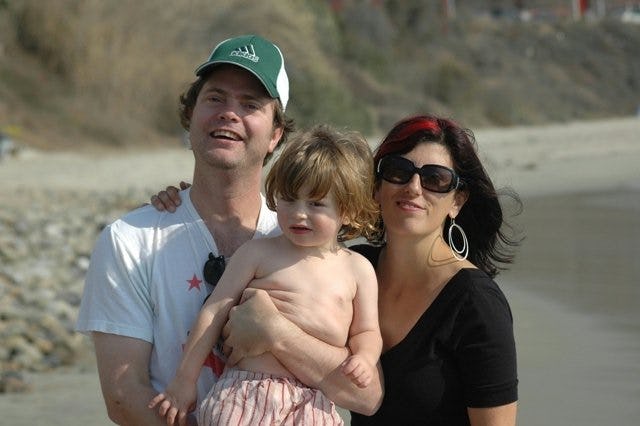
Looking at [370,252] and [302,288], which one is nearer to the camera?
[302,288]

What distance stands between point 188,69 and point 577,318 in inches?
603

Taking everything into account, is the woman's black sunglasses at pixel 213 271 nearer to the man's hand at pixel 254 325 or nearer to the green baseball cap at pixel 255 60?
the man's hand at pixel 254 325

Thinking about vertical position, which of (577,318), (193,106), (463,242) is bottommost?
(577,318)

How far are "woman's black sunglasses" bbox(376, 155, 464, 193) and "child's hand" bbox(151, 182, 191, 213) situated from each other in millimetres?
547

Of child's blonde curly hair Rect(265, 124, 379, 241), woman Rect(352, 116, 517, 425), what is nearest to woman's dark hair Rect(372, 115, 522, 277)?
woman Rect(352, 116, 517, 425)

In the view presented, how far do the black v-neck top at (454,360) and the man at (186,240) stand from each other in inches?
18.5

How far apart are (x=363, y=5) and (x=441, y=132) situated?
39.9 metres

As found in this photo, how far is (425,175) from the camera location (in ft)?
10.9

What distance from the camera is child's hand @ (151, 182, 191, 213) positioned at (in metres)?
3.32

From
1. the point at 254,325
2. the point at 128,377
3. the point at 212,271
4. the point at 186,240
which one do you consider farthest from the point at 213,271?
the point at 128,377

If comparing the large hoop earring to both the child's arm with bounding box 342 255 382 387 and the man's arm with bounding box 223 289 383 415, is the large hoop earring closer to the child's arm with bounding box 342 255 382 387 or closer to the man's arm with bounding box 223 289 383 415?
the child's arm with bounding box 342 255 382 387

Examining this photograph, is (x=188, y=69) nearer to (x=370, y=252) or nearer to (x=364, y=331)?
(x=370, y=252)

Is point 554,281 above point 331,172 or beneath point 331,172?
beneath

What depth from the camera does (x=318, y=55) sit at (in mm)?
28547
